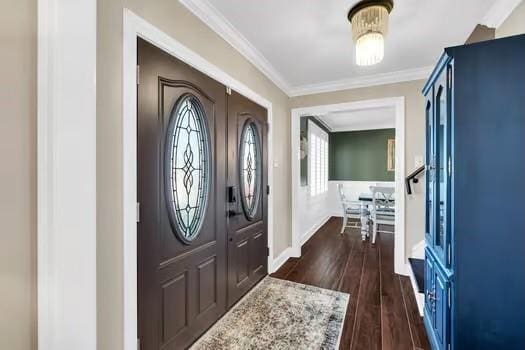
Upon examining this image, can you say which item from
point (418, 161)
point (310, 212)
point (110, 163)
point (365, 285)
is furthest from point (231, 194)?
point (310, 212)

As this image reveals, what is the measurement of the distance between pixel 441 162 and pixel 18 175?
2066 millimetres

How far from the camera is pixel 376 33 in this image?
5.78 feet

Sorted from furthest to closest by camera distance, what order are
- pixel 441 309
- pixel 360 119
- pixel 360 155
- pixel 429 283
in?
pixel 360 155
pixel 360 119
pixel 429 283
pixel 441 309

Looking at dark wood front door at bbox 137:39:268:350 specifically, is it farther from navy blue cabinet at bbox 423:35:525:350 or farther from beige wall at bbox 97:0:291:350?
navy blue cabinet at bbox 423:35:525:350

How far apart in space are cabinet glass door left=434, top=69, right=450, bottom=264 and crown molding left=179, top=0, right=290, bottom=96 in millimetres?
1655

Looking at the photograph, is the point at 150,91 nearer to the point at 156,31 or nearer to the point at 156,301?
the point at 156,31

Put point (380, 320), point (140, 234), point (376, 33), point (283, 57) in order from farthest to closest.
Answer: point (283, 57) < point (380, 320) < point (376, 33) < point (140, 234)

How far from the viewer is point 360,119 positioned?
5875mm

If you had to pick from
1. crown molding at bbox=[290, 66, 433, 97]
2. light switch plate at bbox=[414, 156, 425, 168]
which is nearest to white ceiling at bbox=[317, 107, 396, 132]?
crown molding at bbox=[290, 66, 433, 97]

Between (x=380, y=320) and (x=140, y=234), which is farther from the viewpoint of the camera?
(x=380, y=320)

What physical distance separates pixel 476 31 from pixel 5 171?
3.34 metres

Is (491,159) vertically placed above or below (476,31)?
below

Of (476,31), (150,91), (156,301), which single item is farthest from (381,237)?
(150,91)

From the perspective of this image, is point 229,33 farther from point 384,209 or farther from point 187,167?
point 384,209
